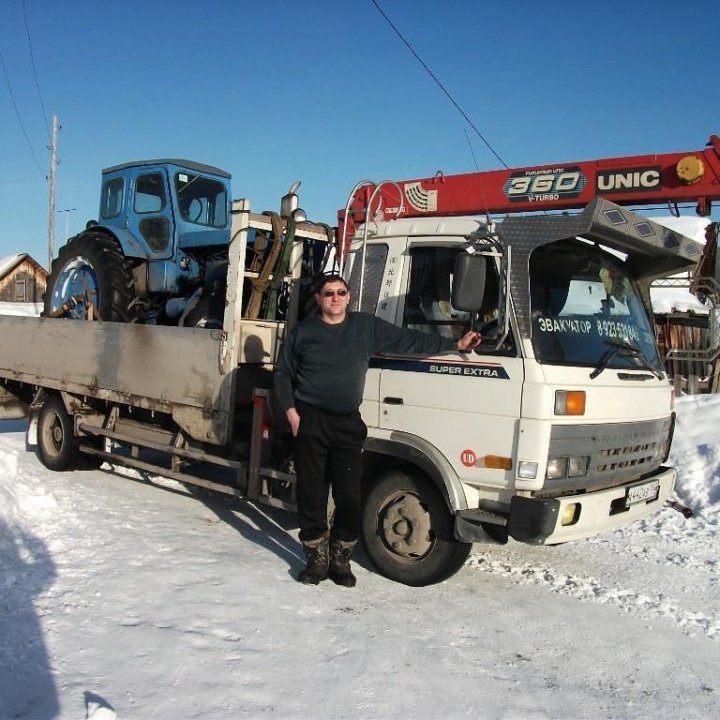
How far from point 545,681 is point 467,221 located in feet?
8.83

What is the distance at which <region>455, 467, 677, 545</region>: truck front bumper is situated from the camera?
3.88 meters

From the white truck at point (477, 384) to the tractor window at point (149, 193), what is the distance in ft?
10.1

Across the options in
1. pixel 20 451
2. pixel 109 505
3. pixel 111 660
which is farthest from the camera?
pixel 20 451

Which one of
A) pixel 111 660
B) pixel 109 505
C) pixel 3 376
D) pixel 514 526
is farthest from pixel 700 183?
pixel 3 376

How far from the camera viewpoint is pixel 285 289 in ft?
19.1

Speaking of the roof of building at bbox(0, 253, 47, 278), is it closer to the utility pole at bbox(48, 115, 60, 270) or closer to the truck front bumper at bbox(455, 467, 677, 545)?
the utility pole at bbox(48, 115, 60, 270)

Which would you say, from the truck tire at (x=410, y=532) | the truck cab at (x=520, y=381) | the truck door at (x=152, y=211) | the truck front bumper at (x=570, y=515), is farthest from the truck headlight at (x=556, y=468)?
the truck door at (x=152, y=211)

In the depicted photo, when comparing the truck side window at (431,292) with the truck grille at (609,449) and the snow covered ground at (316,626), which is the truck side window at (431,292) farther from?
the snow covered ground at (316,626)

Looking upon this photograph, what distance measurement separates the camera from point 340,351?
14.4 feet

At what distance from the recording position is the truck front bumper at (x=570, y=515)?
12.7ft

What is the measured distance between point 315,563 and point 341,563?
17 centimetres

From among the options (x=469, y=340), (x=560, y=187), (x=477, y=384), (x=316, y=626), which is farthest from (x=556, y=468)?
(x=560, y=187)

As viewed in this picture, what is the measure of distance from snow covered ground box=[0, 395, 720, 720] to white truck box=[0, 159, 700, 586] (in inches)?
20.5

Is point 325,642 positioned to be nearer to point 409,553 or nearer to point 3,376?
point 409,553
